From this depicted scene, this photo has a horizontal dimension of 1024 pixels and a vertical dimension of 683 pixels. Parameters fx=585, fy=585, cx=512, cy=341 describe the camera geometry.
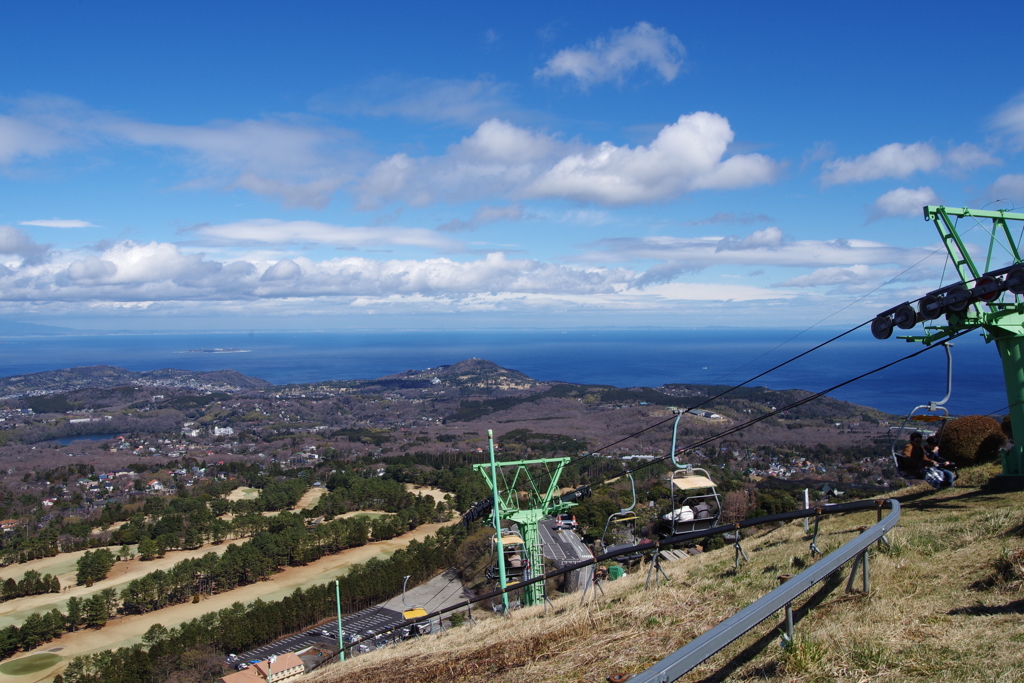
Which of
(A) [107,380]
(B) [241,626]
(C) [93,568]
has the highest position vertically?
(A) [107,380]

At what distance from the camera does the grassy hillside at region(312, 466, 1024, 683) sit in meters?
3.36

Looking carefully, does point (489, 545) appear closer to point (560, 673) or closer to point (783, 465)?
point (560, 673)

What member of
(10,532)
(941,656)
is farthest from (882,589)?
(10,532)

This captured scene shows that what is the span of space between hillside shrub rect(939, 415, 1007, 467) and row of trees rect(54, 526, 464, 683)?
2388 centimetres

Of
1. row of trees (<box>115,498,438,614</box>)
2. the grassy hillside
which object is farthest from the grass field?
the grassy hillside

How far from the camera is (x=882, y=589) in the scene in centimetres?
460

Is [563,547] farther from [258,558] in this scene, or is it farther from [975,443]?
[258,558]

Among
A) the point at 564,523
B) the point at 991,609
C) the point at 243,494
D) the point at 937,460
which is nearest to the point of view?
the point at 991,609

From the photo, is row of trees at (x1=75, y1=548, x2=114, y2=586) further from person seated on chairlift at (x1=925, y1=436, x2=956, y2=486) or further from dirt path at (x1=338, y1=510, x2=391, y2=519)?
person seated on chairlift at (x1=925, y1=436, x2=956, y2=486)

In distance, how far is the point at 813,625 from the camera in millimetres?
4207

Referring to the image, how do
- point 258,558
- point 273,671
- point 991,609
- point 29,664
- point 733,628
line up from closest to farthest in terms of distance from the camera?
point 733,628 < point 991,609 < point 273,671 < point 29,664 < point 258,558

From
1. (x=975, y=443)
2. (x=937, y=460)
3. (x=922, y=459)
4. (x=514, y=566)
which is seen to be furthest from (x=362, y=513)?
(x=937, y=460)

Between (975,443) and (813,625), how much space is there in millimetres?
9643

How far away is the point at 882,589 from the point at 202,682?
23.3 meters
